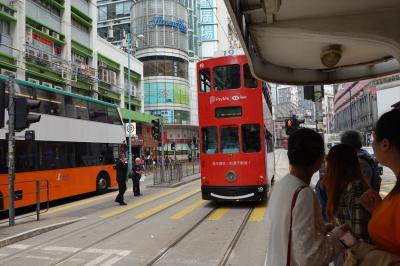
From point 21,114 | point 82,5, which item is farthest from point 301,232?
point 82,5

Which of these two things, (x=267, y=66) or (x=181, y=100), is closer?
(x=267, y=66)

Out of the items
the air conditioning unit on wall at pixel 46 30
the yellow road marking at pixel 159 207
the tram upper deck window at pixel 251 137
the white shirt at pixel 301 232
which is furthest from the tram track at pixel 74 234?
the air conditioning unit on wall at pixel 46 30

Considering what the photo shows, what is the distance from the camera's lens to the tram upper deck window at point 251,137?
42.0 ft

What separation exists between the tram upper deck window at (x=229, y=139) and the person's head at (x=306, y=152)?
10.4 m

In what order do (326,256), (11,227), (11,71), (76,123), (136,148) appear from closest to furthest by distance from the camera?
1. (326,256)
2. (11,227)
3. (76,123)
4. (11,71)
5. (136,148)

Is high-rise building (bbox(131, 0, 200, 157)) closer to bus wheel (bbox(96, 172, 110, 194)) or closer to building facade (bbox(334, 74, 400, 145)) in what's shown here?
building facade (bbox(334, 74, 400, 145))

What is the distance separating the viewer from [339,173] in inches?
126

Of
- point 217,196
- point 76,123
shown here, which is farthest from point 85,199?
point 217,196

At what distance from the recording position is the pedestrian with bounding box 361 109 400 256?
1.78 m

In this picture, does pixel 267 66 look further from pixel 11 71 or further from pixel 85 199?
pixel 11 71

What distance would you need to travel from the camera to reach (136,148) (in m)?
48.2

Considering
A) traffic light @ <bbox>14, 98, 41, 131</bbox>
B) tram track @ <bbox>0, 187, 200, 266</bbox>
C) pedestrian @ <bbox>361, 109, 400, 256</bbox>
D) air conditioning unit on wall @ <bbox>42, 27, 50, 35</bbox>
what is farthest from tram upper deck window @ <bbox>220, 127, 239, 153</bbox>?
air conditioning unit on wall @ <bbox>42, 27, 50, 35</bbox>

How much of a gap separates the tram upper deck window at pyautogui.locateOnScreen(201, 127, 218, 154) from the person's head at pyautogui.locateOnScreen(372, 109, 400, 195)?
36.2 ft

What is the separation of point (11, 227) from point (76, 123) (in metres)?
7.04
